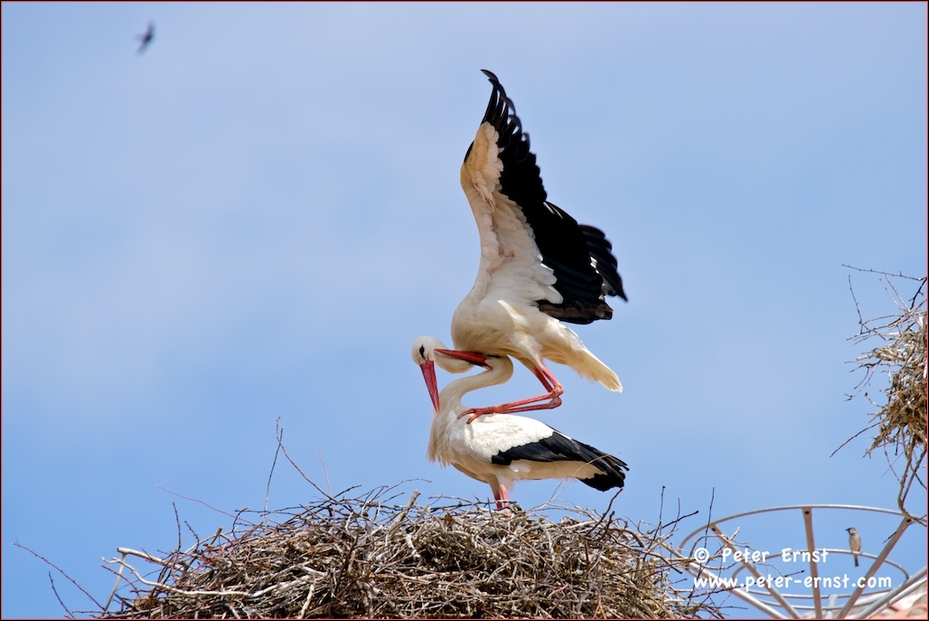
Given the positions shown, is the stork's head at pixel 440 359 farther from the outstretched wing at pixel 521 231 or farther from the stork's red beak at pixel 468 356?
the outstretched wing at pixel 521 231

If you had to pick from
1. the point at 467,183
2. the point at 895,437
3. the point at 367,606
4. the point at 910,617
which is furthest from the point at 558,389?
the point at 910,617

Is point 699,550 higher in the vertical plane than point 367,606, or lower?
higher

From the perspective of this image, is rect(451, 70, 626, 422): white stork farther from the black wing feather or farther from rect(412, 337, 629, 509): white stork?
the black wing feather

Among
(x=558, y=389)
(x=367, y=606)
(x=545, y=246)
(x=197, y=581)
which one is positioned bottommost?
(x=367, y=606)

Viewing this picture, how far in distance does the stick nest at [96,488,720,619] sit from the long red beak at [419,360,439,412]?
5.02ft

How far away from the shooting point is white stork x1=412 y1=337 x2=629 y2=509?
6.53 metres

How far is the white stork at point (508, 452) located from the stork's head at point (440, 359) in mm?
270

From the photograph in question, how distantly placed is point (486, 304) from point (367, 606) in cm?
256

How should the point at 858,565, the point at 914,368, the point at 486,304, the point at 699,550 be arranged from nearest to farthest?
1. the point at 699,550
2. the point at 914,368
3. the point at 486,304
4. the point at 858,565

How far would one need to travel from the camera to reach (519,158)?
22.3ft

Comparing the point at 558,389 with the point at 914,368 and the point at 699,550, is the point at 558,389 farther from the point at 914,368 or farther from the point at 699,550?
the point at 914,368

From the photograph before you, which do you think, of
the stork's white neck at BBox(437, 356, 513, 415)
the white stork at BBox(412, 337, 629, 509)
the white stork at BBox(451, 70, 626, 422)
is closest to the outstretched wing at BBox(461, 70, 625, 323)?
the white stork at BBox(451, 70, 626, 422)

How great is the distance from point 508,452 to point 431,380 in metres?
0.86

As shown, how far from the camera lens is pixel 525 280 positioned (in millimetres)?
7211
